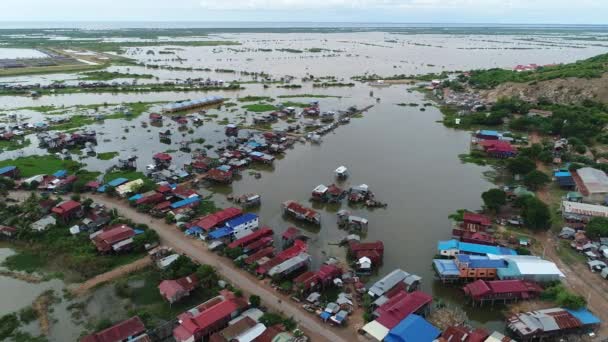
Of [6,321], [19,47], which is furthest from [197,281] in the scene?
[19,47]

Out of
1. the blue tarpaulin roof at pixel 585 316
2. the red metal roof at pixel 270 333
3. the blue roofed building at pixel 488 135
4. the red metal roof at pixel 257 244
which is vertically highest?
the blue roofed building at pixel 488 135

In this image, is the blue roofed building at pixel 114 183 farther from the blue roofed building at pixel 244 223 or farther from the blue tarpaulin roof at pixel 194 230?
the blue roofed building at pixel 244 223

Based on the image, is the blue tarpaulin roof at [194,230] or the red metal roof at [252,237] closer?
the red metal roof at [252,237]

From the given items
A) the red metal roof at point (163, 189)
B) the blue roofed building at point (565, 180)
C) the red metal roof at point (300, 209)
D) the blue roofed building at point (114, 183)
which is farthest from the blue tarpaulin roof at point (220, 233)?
the blue roofed building at point (565, 180)

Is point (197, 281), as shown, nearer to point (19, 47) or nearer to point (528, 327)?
point (528, 327)

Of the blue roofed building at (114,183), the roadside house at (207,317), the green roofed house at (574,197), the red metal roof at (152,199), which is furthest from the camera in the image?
the blue roofed building at (114,183)

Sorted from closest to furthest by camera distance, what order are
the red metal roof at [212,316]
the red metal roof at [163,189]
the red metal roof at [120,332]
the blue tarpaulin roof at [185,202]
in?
the red metal roof at [120,332] < the red metal roof at [212,316] < the blue tarpaulin roof at [185,202] < the red metal roof at [163,189]

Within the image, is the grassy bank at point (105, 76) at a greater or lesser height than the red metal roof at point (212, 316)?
greater
